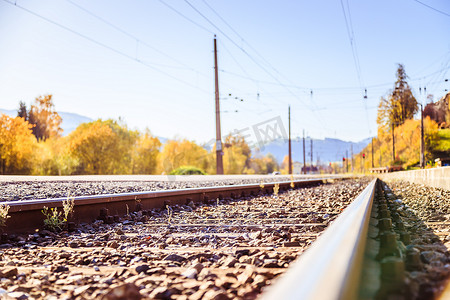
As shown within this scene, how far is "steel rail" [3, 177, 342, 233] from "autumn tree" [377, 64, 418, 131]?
278 ft

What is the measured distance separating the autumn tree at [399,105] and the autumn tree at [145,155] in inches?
2170

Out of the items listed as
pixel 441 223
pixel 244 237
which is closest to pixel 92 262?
pixel 244 237

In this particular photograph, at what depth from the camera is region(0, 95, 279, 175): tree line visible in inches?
1266

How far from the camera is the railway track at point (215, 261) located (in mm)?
1159

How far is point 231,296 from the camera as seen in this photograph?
1623 millimetres

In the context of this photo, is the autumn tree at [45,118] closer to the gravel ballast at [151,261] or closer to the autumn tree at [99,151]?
the autumn tree at [99,151]

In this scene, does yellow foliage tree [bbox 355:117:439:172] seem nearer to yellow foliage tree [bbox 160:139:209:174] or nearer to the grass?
the grass

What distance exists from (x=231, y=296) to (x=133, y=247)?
1.64 m

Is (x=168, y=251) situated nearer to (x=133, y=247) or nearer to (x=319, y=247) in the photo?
(x=133, y=247)

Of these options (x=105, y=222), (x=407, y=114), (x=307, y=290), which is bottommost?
(x=105, y=222)

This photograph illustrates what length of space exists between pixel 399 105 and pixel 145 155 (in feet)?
198

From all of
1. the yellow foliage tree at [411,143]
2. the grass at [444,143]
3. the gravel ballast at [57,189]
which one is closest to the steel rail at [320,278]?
the gravel ballast at [57,189]

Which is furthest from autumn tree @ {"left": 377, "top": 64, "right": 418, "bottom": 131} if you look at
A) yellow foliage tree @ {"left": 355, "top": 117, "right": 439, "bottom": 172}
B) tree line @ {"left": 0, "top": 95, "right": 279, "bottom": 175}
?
tree line @ {"left": 0, "top": 95, "right": 279, "bottom": 175}

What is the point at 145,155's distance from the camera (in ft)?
163
